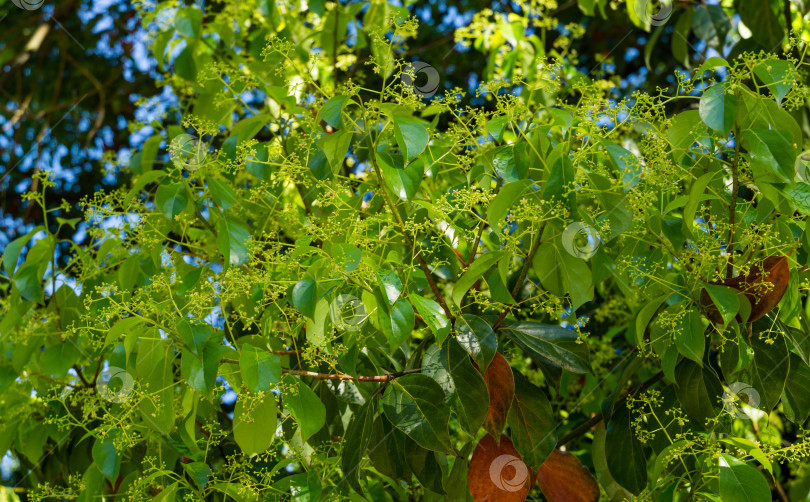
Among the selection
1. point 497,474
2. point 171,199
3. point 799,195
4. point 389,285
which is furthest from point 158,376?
point 799,195

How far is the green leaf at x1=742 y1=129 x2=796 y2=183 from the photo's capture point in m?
0.85

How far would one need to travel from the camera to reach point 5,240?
313 cm

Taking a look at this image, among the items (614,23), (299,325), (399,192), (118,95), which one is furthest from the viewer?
(118,95)

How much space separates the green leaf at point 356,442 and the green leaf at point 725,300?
0.44 metres

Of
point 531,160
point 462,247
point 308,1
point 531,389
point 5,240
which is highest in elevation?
point 308,1

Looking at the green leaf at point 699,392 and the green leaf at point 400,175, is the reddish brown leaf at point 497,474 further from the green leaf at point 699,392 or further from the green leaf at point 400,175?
the green leaf at point 400,175

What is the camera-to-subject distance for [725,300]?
0.90m

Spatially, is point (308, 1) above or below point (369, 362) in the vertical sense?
above

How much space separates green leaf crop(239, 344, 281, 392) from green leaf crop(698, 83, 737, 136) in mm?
537

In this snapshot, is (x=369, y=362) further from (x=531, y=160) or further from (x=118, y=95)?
(x=118, y=95)

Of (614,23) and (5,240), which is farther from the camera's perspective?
(5,240)

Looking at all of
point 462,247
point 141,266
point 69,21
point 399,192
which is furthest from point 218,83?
point 69,21

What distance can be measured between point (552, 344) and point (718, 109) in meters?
0.37

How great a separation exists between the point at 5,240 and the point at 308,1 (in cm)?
197
